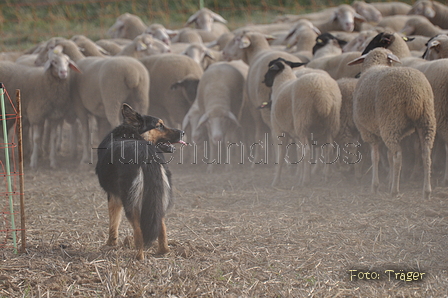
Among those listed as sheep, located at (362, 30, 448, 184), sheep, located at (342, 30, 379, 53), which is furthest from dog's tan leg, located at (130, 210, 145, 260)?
sheep, located at (342, 30, 379, 53)

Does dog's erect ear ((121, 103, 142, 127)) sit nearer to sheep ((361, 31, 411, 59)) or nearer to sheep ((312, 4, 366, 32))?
sheep ((361, 31, 411, 59))

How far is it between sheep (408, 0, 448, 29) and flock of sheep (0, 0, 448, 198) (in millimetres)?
22

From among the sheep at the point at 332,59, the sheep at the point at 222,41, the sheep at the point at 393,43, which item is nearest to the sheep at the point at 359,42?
the sheep at the point at 332,59

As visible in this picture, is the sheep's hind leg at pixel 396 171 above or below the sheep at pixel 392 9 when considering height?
below

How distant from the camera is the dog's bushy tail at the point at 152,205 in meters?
3.37

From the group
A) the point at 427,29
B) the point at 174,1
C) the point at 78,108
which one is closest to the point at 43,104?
the point at 78,108

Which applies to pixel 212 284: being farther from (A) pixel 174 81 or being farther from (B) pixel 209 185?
(A) pixel 174 81

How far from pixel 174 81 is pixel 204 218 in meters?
3.96

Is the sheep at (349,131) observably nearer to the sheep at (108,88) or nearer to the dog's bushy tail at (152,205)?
the sheep at (108,88)

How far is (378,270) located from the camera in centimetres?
Result: 342

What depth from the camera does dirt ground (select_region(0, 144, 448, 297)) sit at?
3.20m

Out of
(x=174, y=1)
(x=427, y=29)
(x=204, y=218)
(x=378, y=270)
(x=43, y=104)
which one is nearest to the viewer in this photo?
(x=378, y=270)

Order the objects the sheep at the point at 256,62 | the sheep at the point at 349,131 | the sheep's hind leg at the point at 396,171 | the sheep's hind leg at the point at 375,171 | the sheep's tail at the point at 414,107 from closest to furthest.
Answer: the sheep's tail at the point at 414,107, the sheep's hind leg at the point at 396,171, the sheep's hind leg at the point at 375,171, the sheep at the point at 349,131, the sheep at the point at 256,62

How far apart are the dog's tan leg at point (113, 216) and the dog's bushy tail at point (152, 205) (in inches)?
14.4
